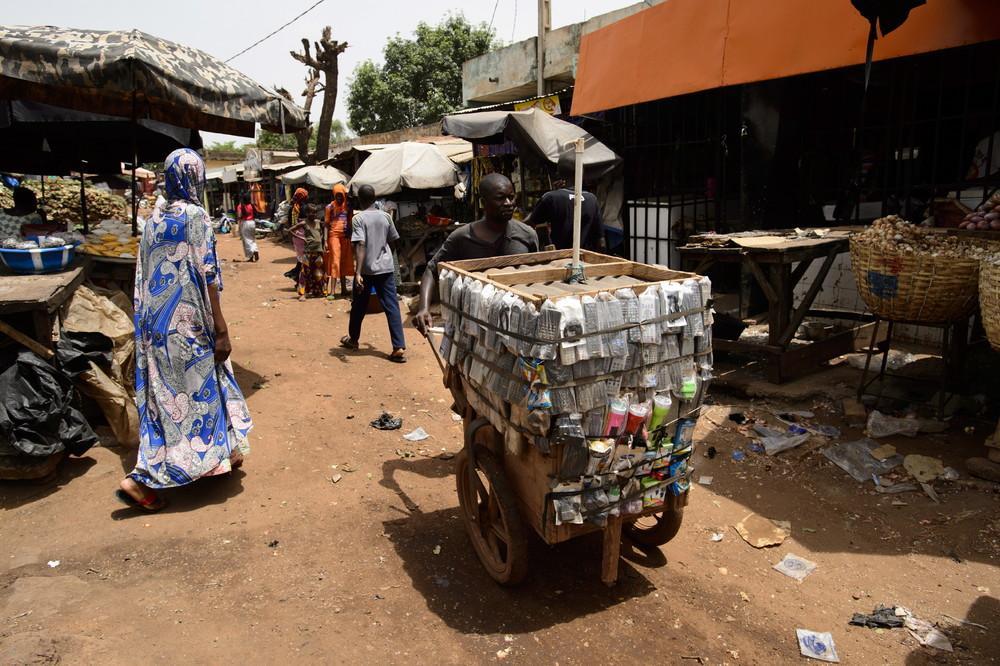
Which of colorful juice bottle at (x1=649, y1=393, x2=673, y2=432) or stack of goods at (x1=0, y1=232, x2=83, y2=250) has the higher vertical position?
stack of goods at (x1=0, y1=232, x2=83, y2=250)

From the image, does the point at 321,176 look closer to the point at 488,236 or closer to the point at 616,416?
the point at 488,236

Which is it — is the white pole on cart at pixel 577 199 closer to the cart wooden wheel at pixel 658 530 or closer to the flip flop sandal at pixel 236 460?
the cart wooden wheel at pixel 658 530

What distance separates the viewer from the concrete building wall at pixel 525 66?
43.1ft

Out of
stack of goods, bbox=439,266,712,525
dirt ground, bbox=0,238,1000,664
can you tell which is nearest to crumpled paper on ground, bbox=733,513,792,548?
dirt ground, bbox=0,238,1000,664

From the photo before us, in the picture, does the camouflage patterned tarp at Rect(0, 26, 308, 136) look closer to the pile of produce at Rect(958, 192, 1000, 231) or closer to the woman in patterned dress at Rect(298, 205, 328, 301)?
the woman in patterned dress at Rect(298, 205, 328, 301)

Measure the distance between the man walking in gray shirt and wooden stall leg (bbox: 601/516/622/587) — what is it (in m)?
4.67

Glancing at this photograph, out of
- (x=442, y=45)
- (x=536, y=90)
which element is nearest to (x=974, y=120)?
(x=536, y=90)

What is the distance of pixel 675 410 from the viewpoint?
2.59 m

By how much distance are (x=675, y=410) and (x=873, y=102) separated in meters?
6.76

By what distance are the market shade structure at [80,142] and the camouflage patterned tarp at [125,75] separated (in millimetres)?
1940

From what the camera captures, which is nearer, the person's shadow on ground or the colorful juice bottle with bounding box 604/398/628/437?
the colorful juice bottle with bounding box 604/398/628/437

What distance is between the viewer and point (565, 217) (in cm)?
609

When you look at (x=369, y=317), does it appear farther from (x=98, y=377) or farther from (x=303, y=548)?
(x=303, y=548)

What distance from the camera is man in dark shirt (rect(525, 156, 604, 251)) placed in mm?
6051
